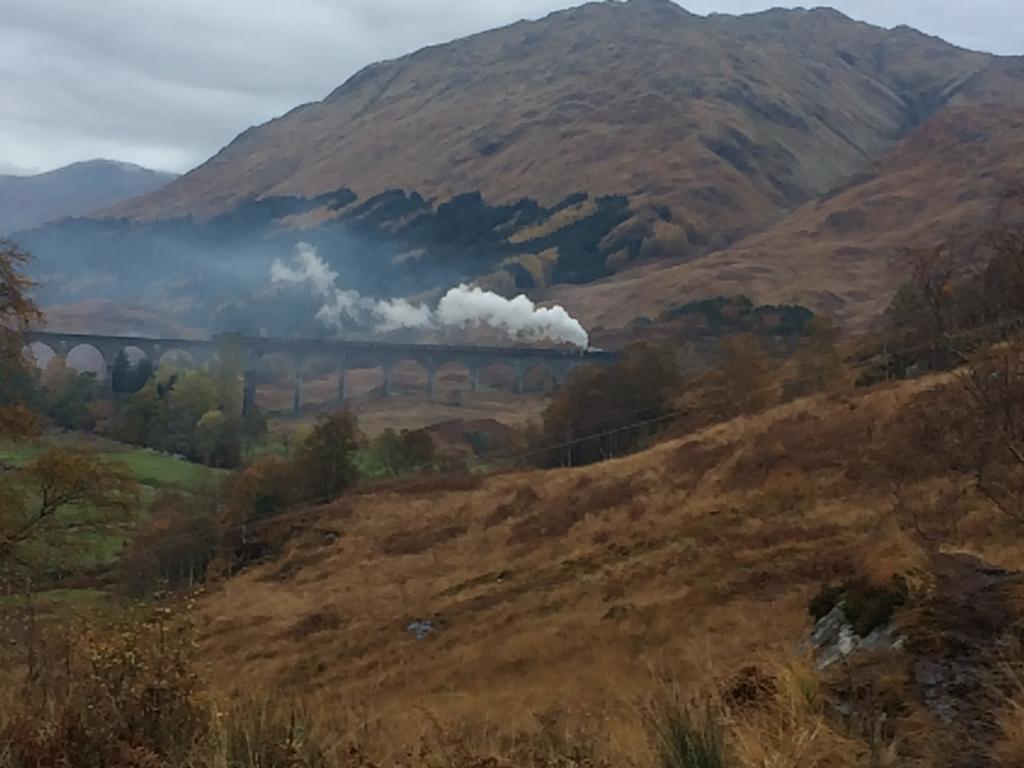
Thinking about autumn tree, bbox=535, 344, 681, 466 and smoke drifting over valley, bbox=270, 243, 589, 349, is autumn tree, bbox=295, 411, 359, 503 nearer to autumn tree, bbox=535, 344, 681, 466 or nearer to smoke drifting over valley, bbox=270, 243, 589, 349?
autumn tree, bbox=535, 344, 681, 466

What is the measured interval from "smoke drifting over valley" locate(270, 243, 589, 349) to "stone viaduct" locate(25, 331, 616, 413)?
5728 millimetres

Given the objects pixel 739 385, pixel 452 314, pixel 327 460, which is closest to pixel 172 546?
pixel 327 460

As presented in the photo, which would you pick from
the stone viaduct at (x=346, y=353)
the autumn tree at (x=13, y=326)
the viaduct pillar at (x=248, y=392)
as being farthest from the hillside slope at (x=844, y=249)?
the autumn tree at (x=13, y=326)

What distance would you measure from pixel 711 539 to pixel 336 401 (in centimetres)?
9832

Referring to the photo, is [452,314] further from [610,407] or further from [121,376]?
[610,407]

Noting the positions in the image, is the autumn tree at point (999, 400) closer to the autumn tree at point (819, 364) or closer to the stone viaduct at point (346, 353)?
the autumn tree at point (819, 364)

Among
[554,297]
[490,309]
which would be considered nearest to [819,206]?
[554,297]

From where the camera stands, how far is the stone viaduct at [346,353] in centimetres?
10825

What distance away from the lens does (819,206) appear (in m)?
197

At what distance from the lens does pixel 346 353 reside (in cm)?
11781

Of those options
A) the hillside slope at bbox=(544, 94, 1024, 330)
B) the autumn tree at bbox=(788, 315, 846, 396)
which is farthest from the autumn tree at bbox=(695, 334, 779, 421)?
the hillside slope at bbox=(544, 94, 1024, 330)

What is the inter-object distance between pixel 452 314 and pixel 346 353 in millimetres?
27040

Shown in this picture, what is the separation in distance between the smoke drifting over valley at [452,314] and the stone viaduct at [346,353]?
5728 mm

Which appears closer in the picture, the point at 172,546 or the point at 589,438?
the point at 172,546
